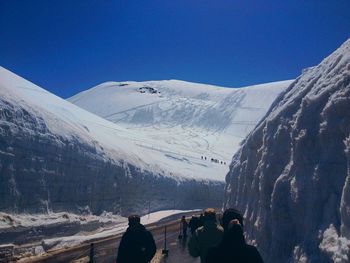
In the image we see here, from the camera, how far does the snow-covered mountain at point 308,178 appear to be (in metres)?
7.10

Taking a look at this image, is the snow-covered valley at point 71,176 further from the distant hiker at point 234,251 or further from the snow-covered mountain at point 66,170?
the distant hiker at point 234,251

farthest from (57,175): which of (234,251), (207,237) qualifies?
(234,251)

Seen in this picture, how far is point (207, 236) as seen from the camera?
6879 mm

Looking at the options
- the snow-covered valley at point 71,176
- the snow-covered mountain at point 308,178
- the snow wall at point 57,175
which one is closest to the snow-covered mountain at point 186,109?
the snow-covered valley at point 71,176

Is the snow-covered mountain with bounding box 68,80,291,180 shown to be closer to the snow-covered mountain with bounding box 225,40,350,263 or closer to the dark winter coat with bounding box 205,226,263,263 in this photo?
the snow-covered mountain with bounding box 225,40,350,263

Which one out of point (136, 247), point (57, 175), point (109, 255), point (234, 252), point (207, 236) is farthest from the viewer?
point (57, 175)

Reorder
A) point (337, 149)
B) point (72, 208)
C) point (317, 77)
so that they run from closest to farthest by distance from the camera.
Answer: point (337, 149)
point (317, 77)
point (72, 208)

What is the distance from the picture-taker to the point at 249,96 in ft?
426

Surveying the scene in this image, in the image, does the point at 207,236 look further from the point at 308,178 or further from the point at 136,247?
the point at 308,178

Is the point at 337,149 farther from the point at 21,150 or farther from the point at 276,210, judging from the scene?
the point at 21,150

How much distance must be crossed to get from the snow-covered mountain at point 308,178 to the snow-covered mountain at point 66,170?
1898 centimetres

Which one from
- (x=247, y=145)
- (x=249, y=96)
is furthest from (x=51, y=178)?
(x=249, y=96)

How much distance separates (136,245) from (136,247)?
3cm

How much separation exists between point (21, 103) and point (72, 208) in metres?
7.85
